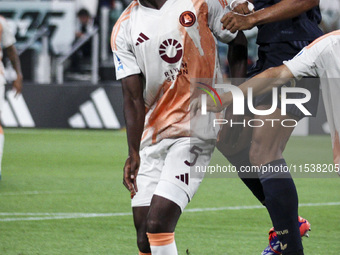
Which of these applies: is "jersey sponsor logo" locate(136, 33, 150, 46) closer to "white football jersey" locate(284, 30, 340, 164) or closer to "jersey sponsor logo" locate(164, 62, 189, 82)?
"jersey sponsor logo" locate(164, 62, 189, 82)

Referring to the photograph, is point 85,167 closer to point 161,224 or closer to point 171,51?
point 171,51

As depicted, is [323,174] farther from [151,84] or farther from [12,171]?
[151,84]

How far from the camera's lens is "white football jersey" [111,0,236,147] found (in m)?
4.63

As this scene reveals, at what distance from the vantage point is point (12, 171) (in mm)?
10781

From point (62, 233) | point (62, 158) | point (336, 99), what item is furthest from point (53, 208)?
point (62, 158)

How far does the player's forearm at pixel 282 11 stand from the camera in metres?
4.63

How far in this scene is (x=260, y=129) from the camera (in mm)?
4980

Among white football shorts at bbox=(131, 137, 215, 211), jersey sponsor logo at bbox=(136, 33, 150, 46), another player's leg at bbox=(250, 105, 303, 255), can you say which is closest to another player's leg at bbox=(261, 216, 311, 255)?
another player's leg at bbox=(250, 105, 303, 255)

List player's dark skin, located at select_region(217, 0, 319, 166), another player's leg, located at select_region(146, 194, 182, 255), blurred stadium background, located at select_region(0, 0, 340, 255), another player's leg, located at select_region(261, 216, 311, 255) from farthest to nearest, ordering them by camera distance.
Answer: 1. blurred stadium background, located at select_region(0, 0, 340, 255)
2. another player's leg, located at select_region(261, 216, 311, 255)
3. player's dark skin, located at select_region(217, 0, 319, 166)
4. another player's leg, located at select_region(146, 194, 182, 255)

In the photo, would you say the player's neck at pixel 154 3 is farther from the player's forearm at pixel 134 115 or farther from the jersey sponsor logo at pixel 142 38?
the player's forearm at pixel 134 115

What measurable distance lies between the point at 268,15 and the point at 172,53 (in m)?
0.58

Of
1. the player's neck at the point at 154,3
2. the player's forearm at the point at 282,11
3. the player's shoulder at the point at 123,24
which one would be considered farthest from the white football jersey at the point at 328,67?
the player's shoulder at the point at 123,24

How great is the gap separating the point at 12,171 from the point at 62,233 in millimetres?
4489

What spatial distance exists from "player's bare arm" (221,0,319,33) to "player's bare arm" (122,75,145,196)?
2.02ft
